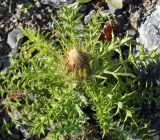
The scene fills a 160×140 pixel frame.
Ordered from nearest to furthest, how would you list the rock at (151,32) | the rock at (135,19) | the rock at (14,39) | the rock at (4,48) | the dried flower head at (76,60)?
the dried flower head at (76,60)
the rock at (151,32)
the rock at (135,19)
the rock at (14,39)
the rock at (4,48)

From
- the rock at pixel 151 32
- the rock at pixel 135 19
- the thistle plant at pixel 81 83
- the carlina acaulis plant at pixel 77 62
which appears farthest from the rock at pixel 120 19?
the carlina acaulis plant at pixel 77 62

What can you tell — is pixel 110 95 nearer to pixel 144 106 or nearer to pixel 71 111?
pixel 71 111

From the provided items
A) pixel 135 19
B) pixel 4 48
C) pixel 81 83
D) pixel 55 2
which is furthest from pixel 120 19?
pixel 4 48

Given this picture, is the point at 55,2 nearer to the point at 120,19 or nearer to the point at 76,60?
the point at 120,19

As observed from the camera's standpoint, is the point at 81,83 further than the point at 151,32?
No

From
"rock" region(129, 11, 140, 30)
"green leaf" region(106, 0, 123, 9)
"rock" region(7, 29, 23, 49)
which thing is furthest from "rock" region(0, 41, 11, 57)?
"rock" region(129, 11, 140, 30)

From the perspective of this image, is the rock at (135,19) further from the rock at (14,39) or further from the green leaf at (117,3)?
the rock at (14,39)

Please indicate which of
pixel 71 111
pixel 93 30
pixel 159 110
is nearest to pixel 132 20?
pixel 93 30
